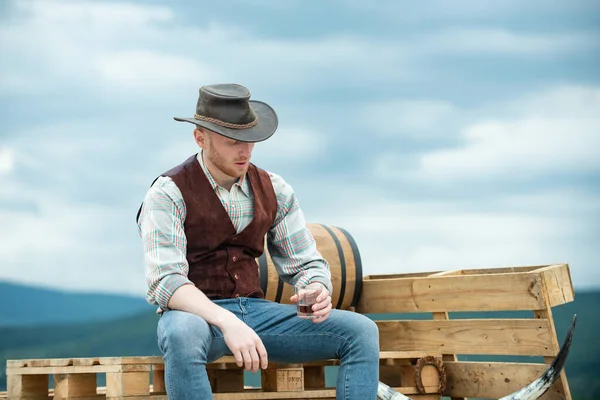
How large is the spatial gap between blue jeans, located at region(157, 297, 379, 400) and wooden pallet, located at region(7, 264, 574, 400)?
0.50 metres

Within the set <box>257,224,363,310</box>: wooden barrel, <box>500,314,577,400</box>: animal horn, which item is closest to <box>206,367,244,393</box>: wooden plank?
<box>257,224,363,310</box>: wooden barrel

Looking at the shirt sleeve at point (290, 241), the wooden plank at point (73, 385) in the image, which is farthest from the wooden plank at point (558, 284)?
the wooden plank at point (73, 385)

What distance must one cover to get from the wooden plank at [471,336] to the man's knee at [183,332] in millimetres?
2499

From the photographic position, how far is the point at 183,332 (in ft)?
10.3

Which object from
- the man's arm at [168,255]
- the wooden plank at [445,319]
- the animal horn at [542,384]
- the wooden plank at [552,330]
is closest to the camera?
the man's arm at [168,255]

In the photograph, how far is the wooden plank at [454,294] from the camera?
501 centimetres

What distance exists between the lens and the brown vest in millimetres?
3592

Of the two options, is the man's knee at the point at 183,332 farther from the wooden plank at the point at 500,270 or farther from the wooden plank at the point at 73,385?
the wooden plank at the point at 500,270

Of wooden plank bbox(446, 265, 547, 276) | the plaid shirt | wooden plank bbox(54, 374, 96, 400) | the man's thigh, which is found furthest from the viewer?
wooden plank bbox(446, 265, 547, 276)

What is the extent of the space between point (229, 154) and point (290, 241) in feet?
1.93

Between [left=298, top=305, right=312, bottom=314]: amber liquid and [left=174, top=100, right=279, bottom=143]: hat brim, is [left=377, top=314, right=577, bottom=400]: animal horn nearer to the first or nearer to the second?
[left=298, top=305, right=312, bottom=314]: amber liquid

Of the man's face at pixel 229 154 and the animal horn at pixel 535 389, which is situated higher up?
the man's face at pixel 229 154

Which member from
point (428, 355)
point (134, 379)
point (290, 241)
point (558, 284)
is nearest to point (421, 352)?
point (428, 355)

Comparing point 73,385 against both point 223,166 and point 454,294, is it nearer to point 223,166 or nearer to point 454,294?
point 223,166
